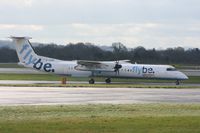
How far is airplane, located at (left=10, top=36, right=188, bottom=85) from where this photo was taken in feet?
195

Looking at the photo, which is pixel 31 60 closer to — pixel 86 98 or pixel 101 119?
pixel 86 98

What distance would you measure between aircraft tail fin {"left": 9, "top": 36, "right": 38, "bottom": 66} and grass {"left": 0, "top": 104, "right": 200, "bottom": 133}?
39.5m

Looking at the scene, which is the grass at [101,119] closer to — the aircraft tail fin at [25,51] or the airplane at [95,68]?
the airplane at [95,68]

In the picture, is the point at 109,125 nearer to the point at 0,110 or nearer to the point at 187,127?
the point at 187,127

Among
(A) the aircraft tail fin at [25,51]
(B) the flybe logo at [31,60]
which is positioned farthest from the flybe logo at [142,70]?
(A) the aircraft tail fin at [25,51]

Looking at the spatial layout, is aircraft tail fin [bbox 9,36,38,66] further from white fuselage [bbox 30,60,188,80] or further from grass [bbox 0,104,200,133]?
grass [bbox 0,104,200,133]

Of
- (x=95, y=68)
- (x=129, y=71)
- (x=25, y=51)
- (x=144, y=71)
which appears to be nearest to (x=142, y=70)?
(x=144, y=71)

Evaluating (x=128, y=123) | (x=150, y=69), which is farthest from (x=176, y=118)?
(x=150, y=69)

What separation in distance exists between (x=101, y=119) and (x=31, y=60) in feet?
147

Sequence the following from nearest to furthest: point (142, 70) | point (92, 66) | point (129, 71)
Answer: point (142, 70) < point (129, 71) < point (92, 66)

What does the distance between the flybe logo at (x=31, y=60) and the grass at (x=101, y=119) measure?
38.3 metres

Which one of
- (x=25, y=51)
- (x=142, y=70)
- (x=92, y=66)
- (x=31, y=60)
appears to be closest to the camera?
Result: (x=142, y=70)

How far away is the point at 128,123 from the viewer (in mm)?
16922

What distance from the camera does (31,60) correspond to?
62.4 m
